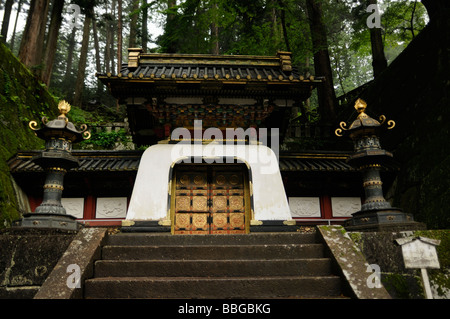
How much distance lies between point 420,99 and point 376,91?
2.73m

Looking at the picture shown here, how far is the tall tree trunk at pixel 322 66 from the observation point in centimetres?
1382

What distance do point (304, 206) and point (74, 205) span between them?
649 centimetres

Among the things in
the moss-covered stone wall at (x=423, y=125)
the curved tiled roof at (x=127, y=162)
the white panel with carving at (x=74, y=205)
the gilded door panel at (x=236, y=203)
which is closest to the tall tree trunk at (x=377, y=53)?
the moss-covered stone wall at (x=423, y=125)

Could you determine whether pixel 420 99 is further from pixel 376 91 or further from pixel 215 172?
pixel 215 172

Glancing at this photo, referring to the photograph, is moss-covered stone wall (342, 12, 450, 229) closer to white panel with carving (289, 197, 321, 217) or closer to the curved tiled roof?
the curved tiled roof

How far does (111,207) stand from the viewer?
8852 mm

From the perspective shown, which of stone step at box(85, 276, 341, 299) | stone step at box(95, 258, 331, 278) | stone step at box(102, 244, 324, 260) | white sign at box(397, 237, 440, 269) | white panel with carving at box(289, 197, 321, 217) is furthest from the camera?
white panel with carving at box(289, 197, 321, 217)

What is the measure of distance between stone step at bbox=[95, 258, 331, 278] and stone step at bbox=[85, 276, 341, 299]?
12.0 inches

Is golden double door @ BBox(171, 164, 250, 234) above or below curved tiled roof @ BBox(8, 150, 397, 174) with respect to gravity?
below

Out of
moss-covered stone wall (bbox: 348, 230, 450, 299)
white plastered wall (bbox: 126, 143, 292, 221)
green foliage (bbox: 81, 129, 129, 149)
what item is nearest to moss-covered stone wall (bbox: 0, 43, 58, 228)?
green foliage (bbox: 81, 129, 129, 149)

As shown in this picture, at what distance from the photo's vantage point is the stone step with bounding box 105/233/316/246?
5207mm

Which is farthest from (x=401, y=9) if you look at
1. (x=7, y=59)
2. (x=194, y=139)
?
(x=7, y=59)

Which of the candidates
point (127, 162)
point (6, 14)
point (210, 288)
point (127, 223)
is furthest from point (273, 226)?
point (6, 14)

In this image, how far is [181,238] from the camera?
5242 millimetres
